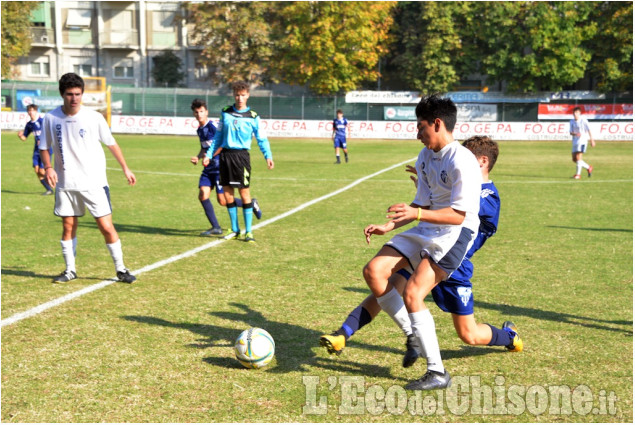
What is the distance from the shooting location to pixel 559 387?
16.1ft

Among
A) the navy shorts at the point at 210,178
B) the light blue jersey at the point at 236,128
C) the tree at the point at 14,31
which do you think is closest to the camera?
the light blue jersey at the point at 236,128

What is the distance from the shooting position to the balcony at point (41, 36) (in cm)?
6738

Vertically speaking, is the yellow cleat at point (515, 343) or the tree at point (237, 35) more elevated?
the tree at point (237, 35)

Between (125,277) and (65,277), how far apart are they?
2.21 feet

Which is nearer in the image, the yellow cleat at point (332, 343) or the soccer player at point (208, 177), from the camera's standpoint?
the yellow cleat at point (332, 343)

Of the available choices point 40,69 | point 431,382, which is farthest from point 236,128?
A: point 40,69

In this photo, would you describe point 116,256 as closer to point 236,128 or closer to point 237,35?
point 236,128

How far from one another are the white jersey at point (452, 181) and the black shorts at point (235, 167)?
5.62m

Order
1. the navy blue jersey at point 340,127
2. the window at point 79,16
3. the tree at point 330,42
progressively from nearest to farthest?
the navy blue jersey at point 340,127, the tree at point 330,42, the window at point 79,16

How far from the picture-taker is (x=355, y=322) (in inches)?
211

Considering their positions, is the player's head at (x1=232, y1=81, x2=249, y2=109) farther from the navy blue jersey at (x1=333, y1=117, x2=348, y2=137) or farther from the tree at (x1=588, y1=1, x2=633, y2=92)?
the tree at (x1=588, y1=1, x2=633, y2=92)

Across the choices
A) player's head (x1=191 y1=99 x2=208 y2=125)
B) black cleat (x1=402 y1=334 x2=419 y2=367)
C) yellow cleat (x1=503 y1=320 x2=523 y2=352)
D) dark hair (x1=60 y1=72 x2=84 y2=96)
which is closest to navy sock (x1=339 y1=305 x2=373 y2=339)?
black cleat (x1=402 y1=334 x2=419 y2=367)

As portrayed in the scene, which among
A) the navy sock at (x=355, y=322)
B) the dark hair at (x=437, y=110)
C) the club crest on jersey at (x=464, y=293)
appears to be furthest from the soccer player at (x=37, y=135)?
the dark hair at (x=437, y=110)

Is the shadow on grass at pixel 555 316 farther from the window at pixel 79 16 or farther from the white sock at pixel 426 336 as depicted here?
the window at pixel 79 16
